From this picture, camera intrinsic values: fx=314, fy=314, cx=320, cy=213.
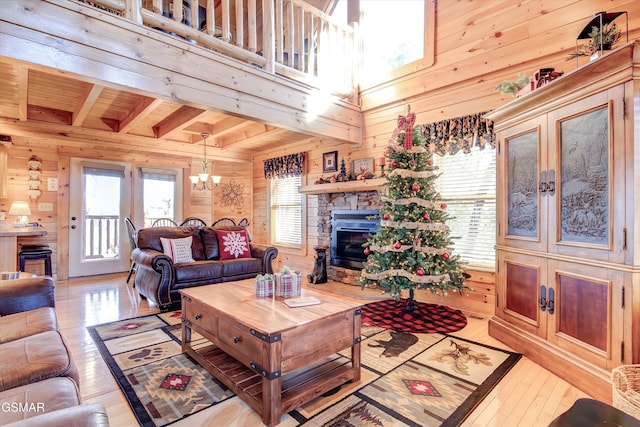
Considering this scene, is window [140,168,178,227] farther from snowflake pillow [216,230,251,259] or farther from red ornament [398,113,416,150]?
red ornament [398,113,416,150]

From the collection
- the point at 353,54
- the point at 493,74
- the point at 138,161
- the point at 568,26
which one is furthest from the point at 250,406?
the point at 138,161

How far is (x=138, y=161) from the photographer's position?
19.2 feet

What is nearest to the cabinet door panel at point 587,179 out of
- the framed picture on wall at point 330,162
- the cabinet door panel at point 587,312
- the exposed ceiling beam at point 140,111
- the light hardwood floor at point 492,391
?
the cabinet door panel at point 587,312

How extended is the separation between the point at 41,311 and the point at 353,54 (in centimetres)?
454

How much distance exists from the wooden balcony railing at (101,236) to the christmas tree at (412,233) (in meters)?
4.71

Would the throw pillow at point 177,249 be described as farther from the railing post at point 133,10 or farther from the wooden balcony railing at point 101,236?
the railing post at point 133,10

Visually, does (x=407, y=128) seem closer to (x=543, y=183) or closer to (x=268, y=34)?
(x=543, y=183)

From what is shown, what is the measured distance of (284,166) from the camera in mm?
6062

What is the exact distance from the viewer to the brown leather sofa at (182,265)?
3.51 m

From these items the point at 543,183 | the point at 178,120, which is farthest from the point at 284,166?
the point at 543,183

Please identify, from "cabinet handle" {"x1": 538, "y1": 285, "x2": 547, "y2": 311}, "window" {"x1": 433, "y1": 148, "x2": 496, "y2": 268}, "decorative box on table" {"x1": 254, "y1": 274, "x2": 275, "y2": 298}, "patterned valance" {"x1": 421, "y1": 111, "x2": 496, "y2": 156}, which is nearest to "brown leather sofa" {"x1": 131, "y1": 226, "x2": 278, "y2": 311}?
"decorative box on table" {"x1": 254, "y1": 274, "x2": 275, "y2": 298}

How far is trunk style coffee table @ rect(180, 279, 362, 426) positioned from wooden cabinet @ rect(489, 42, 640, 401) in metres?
1.41

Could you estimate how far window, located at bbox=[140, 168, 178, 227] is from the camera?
234 inches

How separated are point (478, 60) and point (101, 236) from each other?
20.8 ft
